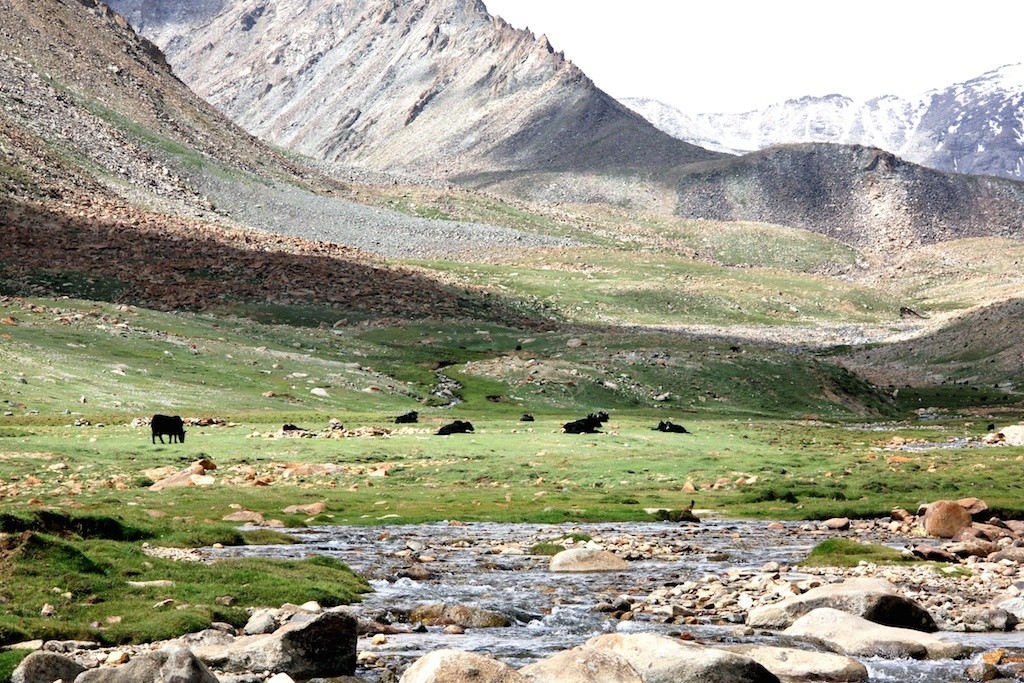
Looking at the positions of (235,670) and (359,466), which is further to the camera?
(359,466)

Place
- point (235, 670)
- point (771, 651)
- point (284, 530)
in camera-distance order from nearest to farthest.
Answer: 1. point (235, 670)
2. point (771, 651)
3. point (284, 530)

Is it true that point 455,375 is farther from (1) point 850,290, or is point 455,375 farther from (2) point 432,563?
(1) point 850,290

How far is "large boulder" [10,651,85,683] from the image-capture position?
58.4ft

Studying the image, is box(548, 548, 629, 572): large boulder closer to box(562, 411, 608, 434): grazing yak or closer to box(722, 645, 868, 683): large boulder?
box(722, 645, 868, 683): large boulder

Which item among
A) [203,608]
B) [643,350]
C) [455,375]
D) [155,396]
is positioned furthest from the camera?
[643,350]

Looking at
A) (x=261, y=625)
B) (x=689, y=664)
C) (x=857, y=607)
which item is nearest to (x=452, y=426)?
(x=857, y=607)

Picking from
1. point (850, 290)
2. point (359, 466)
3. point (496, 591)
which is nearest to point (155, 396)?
point (359, 466)

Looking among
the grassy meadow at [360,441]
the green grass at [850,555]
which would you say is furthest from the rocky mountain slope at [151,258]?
the green grass at [850,555]

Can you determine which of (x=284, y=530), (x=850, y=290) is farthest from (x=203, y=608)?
(x=850, y=290)

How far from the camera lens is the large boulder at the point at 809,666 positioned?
827 inches

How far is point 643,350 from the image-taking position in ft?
336

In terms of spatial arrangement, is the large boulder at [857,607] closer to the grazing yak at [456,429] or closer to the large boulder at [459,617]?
the large boulder at [459,617]

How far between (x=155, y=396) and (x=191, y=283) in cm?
5371

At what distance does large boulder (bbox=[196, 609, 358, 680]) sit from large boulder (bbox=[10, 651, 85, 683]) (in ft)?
Answer: 8.44
